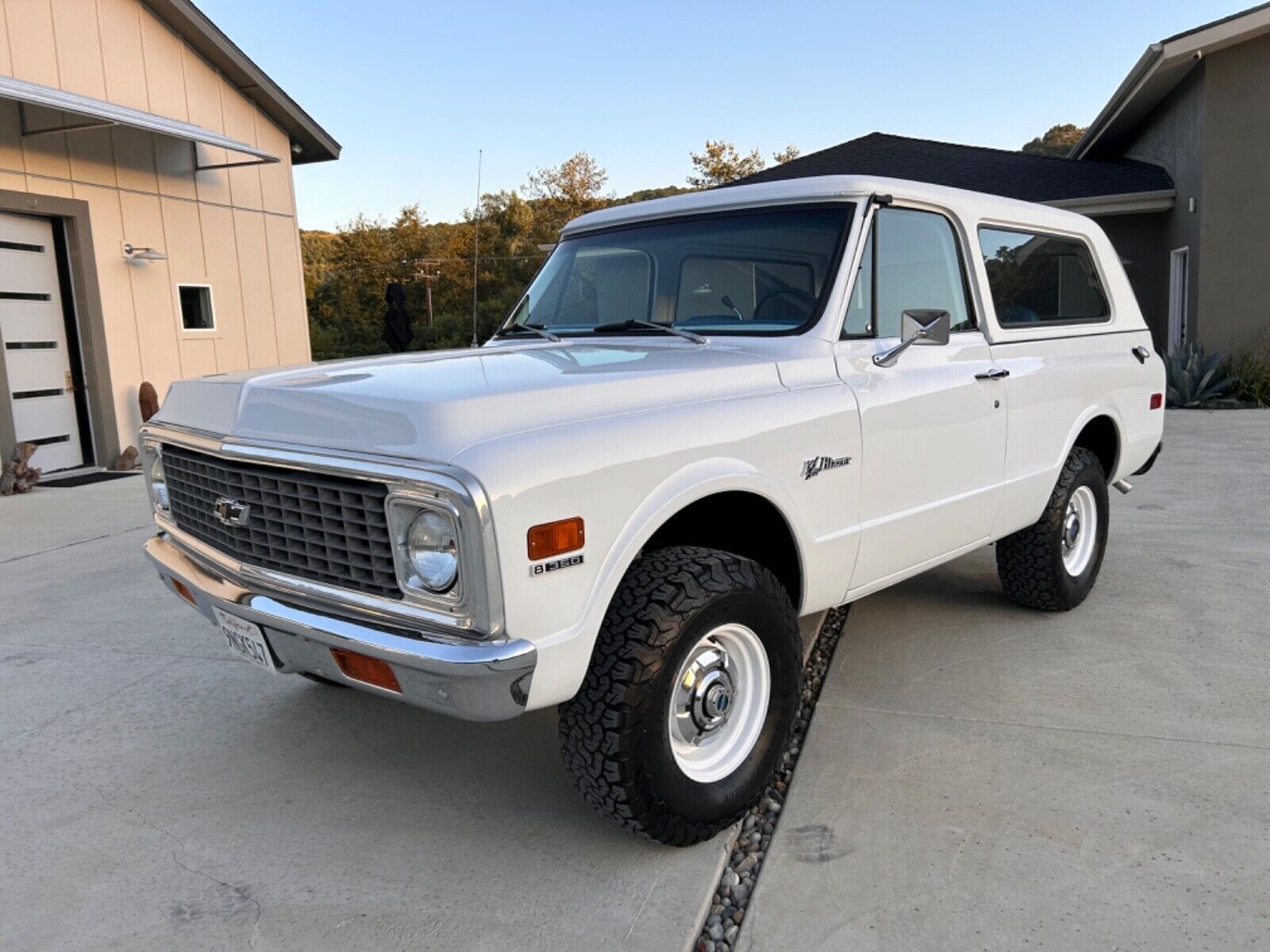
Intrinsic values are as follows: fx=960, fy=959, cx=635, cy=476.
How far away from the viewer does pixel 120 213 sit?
10.9 meters

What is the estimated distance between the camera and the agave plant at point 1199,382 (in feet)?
40.7

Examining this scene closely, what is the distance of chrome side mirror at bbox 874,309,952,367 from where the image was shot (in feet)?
10.5

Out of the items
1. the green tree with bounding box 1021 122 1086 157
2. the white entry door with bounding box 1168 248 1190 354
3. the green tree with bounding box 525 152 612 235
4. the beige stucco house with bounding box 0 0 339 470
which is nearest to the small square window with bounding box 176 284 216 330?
the beige stucco house with bounding box 0 0 339 470

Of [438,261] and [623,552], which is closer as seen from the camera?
[623,552]

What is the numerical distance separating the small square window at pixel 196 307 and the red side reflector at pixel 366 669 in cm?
1089

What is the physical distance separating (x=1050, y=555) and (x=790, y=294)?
78.8 inches

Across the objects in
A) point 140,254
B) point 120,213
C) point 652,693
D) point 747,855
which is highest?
point 120,213

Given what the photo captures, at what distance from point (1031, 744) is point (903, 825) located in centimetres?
75

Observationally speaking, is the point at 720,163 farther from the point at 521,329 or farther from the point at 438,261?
the point at 521,329

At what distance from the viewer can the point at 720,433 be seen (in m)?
2.71

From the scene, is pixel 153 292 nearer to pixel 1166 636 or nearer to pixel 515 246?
pixel 1166 636

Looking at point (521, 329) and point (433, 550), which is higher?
point (521, 329)

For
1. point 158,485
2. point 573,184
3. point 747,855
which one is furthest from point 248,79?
point 573,184

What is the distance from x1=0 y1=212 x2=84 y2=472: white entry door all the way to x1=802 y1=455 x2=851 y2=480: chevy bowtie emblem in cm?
940
